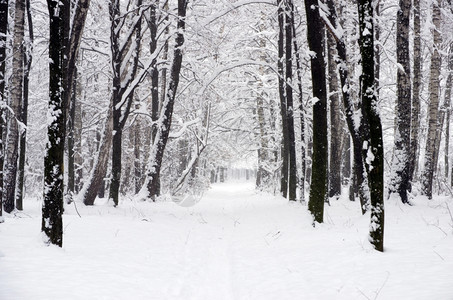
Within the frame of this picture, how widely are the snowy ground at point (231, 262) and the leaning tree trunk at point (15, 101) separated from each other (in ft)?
12.8

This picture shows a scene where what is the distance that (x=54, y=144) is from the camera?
16.9 feet

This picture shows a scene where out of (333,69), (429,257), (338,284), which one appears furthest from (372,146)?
(333,69)

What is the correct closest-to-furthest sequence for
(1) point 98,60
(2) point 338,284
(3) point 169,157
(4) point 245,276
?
(2) point 338,284 < (4) point 245,276 < (1) point 98,60 < (3) point 169,157

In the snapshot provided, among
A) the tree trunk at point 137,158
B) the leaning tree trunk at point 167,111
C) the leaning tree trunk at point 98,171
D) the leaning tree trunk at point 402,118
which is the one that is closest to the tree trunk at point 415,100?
the leaning tree trunk at point 402,118

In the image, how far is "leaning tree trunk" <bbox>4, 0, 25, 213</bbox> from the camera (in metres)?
9.87

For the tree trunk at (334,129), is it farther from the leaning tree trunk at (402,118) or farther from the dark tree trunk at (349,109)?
the dark tree trunk at (349,109)

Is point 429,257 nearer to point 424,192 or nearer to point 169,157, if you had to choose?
point 424,192

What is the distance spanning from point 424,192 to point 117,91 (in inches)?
468

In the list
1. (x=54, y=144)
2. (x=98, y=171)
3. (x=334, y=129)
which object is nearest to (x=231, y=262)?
(x=54, y=144)

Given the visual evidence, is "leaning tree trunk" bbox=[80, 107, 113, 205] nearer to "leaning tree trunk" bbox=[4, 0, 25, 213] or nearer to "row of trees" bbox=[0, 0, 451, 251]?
"row of trees" bbox=[0, 0, 451, 251]

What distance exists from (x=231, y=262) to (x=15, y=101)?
8.29m

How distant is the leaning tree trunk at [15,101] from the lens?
388 inches

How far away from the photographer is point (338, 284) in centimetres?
449

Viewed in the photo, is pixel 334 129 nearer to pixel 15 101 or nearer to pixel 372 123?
pixel 372 123
